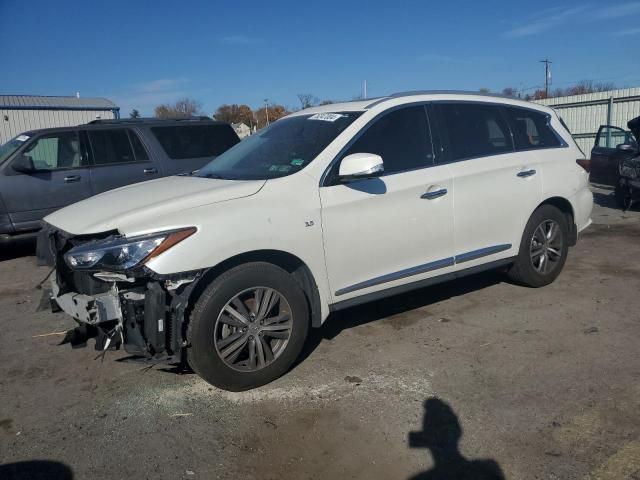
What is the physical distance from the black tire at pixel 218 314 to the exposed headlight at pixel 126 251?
375mm

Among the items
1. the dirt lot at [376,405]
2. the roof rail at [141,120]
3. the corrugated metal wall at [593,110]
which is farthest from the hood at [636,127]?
the corrugated metal wall at [593,110]

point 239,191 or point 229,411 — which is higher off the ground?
point 239,191

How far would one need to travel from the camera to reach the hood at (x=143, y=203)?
3369 mm

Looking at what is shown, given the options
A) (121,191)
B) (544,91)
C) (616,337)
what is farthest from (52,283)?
(544,91)

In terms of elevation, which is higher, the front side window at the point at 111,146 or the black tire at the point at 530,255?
the front side window at the point at 111,146

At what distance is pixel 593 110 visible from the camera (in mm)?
18719

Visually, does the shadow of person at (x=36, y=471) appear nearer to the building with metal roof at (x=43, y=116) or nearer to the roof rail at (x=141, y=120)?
the roof rail at (x=141, y=120)

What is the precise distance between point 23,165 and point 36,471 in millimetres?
6012

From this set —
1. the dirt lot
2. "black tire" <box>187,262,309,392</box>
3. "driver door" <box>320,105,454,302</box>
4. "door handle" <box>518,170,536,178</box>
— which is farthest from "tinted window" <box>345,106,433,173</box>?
the dirt lot

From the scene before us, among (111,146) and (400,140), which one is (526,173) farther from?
(111,146)

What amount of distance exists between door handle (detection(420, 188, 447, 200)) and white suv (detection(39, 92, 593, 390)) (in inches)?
0.7

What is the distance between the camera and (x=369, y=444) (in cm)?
296

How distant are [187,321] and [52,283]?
1.18 metres

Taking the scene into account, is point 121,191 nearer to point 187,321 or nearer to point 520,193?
point 187,321
